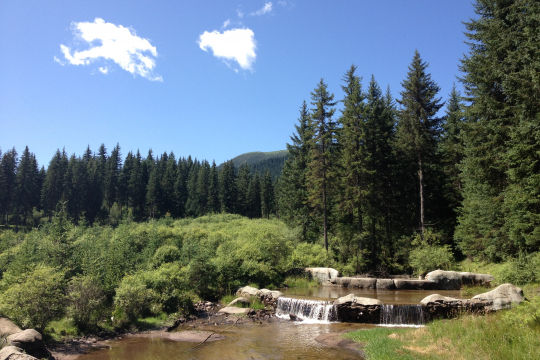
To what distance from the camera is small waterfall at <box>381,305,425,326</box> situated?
1468cm

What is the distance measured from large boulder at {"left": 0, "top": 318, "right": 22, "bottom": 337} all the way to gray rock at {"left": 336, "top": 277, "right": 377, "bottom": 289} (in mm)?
20451

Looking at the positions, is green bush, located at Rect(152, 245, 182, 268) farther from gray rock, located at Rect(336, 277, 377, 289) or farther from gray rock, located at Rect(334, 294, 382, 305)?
gray rock, located at Rect(336, 277, 377, 289)

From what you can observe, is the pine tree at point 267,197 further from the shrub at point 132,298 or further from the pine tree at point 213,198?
the shrub at point 132,298

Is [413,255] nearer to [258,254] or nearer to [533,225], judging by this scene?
[533,225]

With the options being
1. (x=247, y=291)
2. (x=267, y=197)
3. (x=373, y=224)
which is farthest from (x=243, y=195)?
(x=247, y=291)

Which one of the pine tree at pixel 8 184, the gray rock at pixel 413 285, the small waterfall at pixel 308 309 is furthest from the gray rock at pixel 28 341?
the pine tree at pixel 8 184

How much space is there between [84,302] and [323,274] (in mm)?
18225

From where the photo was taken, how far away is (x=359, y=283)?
78.7 feet

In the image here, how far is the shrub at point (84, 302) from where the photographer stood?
12695 mm

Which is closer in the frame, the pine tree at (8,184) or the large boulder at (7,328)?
the large boulder at (7,328)

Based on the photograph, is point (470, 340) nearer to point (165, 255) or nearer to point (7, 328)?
point (7, 328)

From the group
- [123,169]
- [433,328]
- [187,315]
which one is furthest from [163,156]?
[433,328]

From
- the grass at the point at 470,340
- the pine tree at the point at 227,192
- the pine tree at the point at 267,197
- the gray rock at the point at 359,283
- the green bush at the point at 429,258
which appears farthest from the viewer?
the pine tree at the point at 267,197

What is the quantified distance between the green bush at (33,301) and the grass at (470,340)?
11534mm
